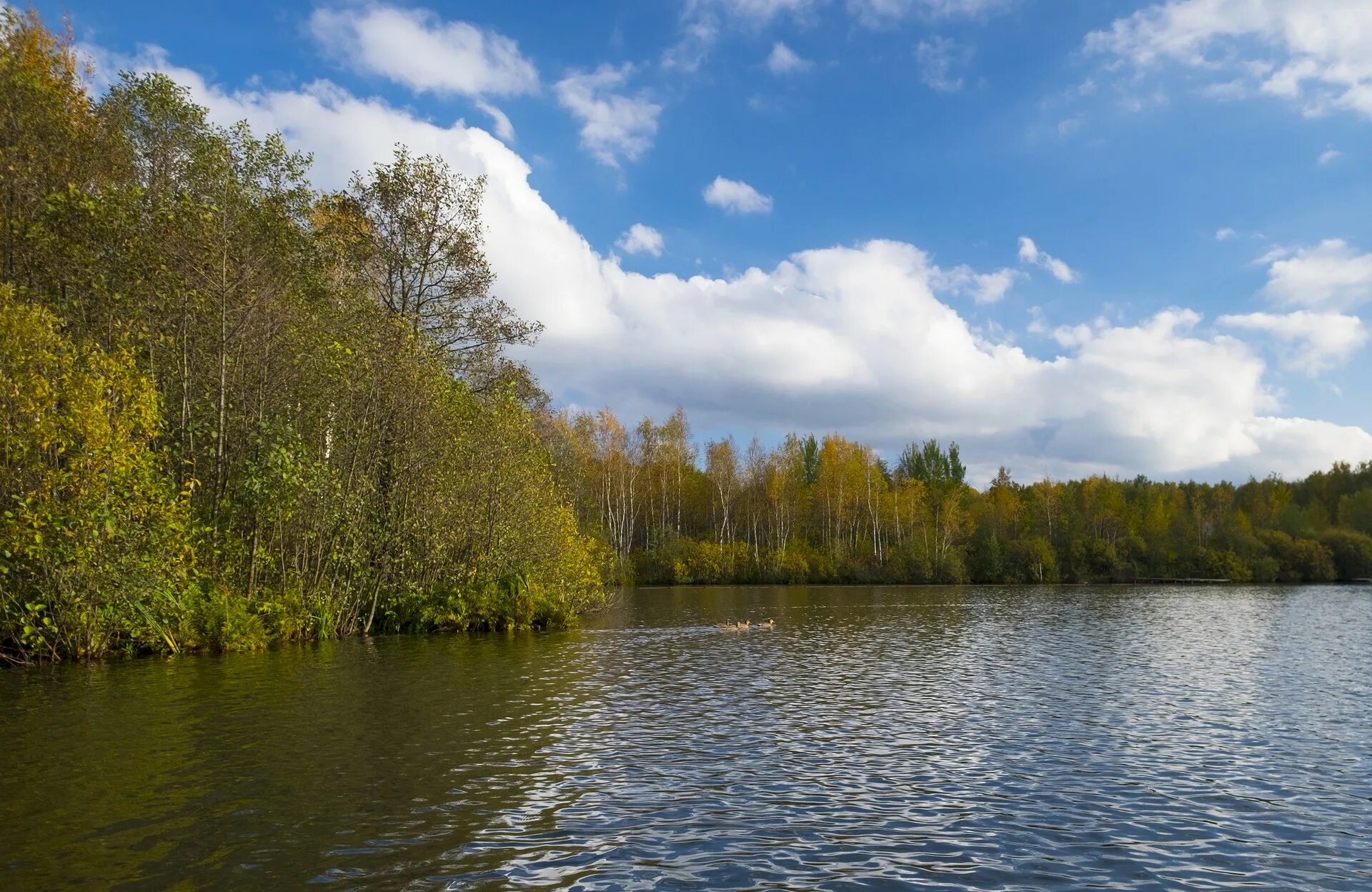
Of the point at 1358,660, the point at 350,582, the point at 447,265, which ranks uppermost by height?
the point at 447,265

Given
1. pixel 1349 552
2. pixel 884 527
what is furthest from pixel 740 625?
pixel 1349 552

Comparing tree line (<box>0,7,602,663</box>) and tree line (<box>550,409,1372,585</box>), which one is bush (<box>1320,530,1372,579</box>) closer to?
tree line (<box>550,409,1372,585</box>)

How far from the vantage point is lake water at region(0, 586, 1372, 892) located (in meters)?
9.99

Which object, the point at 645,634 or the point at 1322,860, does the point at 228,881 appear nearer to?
the point at 1322,860

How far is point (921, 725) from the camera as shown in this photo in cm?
1841

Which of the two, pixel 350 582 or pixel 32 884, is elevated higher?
pixel 350 582

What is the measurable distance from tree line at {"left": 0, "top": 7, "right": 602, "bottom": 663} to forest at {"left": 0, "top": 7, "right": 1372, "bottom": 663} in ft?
0.31

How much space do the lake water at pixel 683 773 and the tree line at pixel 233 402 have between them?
342cm

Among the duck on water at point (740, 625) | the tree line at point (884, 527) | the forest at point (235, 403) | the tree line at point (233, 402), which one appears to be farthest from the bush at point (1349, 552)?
the tree line at point (233, 402)

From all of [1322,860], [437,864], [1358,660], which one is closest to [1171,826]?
[1322,860]

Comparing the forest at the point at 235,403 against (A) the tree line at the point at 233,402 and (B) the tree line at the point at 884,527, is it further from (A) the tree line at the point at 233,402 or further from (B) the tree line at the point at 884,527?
(B) the tree line at the point at 884,527

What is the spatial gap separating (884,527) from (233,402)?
3915 inches

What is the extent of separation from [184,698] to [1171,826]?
63.9 feet

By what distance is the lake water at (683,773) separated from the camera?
32.8ft
